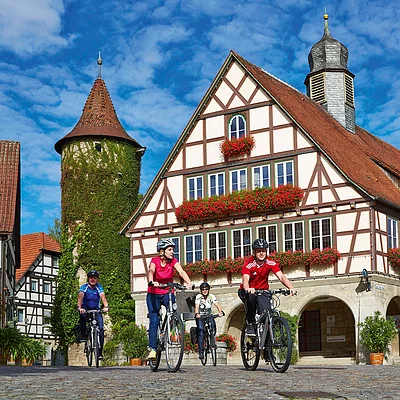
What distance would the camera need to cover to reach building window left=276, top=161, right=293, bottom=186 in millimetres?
28812

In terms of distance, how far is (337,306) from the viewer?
2950cm

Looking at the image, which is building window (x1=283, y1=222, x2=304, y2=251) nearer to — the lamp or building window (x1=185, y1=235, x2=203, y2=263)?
the lamp

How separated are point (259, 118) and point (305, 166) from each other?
2.61 meters

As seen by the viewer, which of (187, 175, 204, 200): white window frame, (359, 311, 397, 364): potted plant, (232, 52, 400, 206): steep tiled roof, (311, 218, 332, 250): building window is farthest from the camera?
(187, 175, 204, 200): white window frame

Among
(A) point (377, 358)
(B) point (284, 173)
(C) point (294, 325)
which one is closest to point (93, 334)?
(C) point (294, 325)

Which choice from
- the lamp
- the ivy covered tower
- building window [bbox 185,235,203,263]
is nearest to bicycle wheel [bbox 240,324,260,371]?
the lamp

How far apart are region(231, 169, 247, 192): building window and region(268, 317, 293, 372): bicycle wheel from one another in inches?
757

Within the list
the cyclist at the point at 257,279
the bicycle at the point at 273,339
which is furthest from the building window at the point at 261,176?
the bicycle at the point at 273,339

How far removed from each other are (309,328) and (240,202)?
543cm

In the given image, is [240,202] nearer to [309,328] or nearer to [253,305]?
[309,328]

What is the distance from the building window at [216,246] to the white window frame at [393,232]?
19.1ft

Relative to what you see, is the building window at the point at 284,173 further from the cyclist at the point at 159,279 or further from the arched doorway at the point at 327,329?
the cyclist at the point at 159,279

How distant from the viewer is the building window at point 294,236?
92.3ft

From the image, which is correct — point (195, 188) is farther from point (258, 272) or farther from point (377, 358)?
point (258, 272)
